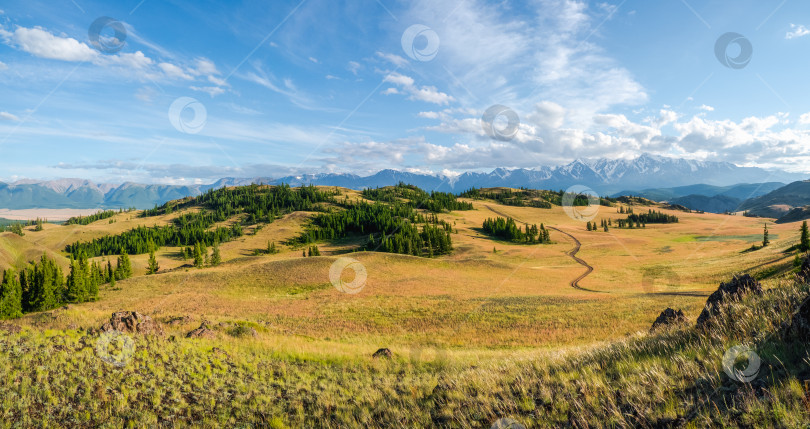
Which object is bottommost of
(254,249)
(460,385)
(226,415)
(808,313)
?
(254,249)

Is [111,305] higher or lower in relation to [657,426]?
lower

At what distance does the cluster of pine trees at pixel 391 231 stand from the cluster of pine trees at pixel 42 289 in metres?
68.9

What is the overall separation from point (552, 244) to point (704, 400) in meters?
118

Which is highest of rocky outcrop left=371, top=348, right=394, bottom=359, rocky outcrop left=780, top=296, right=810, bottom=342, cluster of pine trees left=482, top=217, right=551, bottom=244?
rocky outcrop left=780, top=296, right=810, bottom=342

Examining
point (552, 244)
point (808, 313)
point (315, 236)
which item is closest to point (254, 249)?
point (315, 236)

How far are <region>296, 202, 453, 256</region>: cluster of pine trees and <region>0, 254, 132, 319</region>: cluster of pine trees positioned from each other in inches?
2713

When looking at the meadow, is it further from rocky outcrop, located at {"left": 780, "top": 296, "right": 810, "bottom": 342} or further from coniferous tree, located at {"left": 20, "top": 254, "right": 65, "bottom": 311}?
coniferous tree, located at {"left": 20, "top": 254, "right": 65, "bottom": 311}

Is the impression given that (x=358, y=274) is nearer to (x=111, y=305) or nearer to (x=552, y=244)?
(x=111, y=305)

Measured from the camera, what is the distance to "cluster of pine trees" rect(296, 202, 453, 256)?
102 metres

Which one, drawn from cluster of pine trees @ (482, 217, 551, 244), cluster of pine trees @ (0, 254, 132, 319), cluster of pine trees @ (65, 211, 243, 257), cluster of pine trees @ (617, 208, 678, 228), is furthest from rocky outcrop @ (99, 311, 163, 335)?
cluster of pine trees @ (617, 208, 678, 228)

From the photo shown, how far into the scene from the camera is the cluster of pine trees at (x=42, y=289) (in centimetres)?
4119

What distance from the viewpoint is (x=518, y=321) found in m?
28.1

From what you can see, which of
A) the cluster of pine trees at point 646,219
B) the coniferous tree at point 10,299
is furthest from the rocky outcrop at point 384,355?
the cluster of pine trees at point 646,219

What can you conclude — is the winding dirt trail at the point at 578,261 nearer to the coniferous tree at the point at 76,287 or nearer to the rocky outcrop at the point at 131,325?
the rocky outcrop at the point at 131,325
